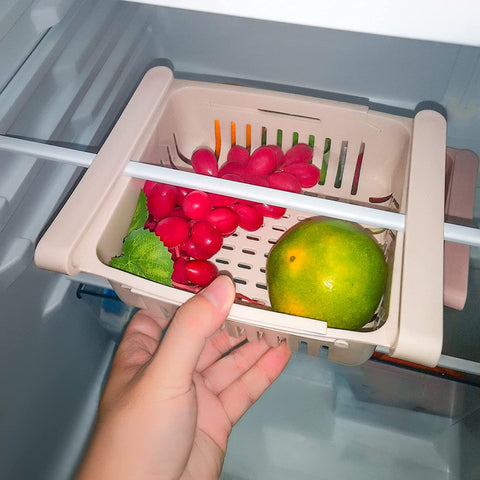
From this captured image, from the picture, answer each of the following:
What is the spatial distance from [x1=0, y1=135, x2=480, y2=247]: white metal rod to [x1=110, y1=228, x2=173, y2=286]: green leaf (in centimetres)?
11

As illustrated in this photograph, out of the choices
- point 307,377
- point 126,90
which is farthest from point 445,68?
point 307,377

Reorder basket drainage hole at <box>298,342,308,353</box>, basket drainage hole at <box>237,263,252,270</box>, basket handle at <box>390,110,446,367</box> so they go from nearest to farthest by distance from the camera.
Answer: basket handle at <box>390,110,446,367</box>
basket drainage hole at <box>237,263,252,270</box>
basket drainage hole at <box>298,342,308,353</box>

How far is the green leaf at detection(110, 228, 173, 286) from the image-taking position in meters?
0.63

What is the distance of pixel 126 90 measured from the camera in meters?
0.88

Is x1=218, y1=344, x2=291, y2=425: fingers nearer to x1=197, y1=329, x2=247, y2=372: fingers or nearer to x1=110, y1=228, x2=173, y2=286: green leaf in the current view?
x1=197, y1=329, x2=247, y2=372: fingers

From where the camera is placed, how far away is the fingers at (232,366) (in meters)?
0.84

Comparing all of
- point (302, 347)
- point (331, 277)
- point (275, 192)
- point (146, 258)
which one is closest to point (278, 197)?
point (275, 192)

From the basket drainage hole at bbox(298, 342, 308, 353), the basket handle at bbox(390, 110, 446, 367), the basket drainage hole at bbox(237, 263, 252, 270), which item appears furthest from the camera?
the basket drainage hole at bbox(298, 342, 308, 353)

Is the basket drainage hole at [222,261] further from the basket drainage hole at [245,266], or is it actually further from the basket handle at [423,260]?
the basket handle at [423,260]

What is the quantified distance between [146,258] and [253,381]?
37 centimetres

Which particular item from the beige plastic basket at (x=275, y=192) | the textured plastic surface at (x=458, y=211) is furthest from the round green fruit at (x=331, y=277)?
the textured plastic surface at (x=458, y=211)

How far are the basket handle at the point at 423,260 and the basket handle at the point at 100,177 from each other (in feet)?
1.33

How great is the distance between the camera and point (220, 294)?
0.54 metres

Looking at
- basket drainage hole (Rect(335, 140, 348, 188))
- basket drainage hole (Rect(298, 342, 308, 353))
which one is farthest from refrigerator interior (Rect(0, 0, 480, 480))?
basket drainage hole (Rect(335, 140, 348, 188))
